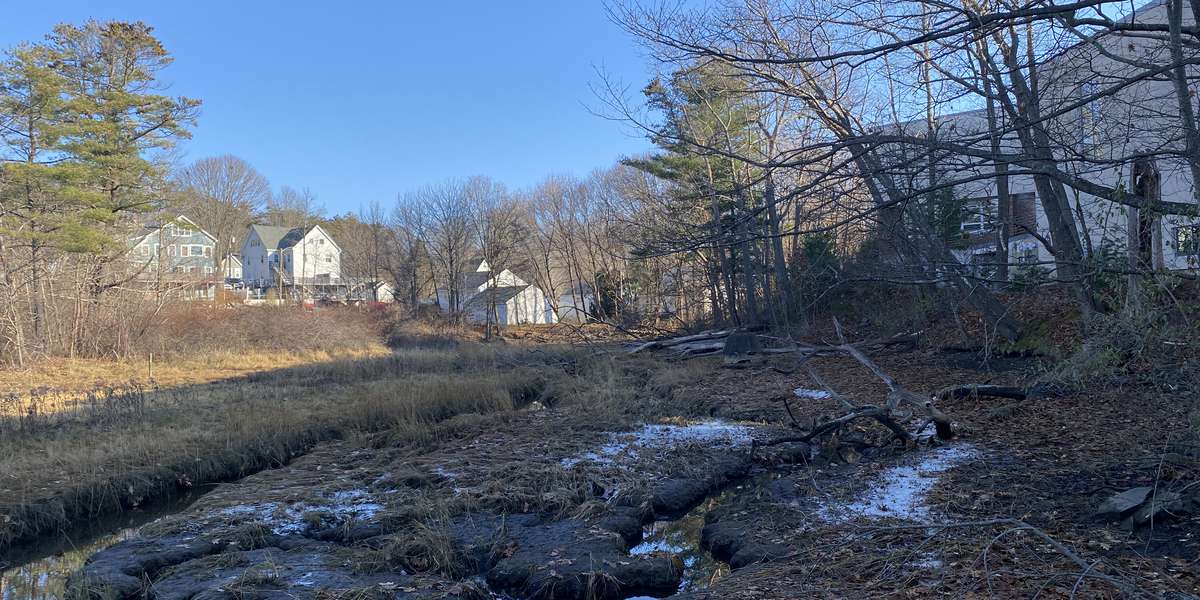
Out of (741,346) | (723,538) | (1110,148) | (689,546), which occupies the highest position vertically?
(1110,148)

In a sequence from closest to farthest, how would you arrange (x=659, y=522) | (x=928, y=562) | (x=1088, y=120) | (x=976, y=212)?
(x=928, y=562) → (x=659, y=522) → (x=1088, y=120) → (x=976, y=212)

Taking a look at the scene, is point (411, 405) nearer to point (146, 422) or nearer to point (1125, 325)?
point (146, 422)

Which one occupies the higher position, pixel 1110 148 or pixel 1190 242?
pixel 1110 148

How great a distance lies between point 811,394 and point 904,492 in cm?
599

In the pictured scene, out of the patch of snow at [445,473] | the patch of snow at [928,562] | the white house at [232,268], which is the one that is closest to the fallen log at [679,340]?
the patch of snow at [445,473]

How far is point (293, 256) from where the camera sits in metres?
55.0

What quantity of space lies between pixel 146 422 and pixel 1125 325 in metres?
12.5

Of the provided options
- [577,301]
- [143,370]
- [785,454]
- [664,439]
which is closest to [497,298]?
[577,301]

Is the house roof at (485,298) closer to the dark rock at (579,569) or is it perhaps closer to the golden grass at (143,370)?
the golden grass at (143,370)

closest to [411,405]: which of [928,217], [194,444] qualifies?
[194,444]

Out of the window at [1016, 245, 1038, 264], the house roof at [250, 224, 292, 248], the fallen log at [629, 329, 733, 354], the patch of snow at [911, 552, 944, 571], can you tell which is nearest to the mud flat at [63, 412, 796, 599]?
the patch of snow at [911, 552, 944, 571]

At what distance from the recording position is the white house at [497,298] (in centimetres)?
3878

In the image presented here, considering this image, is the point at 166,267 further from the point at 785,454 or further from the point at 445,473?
the point at 785,454

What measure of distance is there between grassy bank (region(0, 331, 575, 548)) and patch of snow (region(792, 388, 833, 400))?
16.3ft
